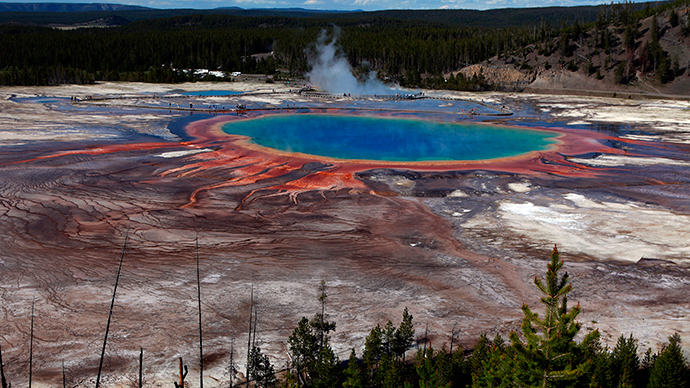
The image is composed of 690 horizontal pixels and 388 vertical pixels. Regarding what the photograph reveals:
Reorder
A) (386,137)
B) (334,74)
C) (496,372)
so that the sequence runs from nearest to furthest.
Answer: (496,372) < (386,137) < (334,74)

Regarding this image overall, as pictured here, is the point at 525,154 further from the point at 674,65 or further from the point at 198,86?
the point at 198,86

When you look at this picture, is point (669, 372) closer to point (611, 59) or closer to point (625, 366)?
point (625, 366)

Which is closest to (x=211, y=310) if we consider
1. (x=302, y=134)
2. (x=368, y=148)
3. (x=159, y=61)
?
(x=368, y=148)

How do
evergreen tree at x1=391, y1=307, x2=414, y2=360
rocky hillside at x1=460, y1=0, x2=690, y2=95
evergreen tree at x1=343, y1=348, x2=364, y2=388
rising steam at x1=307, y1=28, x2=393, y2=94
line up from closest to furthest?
evergreen tree at x1=343, y1=348, x2=364, y2=388 < evergreen tree at x1=391, y1=307, x2=414, y2=360 < rocky hillside at x1=460, y1=0, x2=690, y2=95 < rising steam at x1=307, y1=28, x2=393, y2=94

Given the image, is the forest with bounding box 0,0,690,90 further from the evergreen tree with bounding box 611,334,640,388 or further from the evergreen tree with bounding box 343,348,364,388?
the evergreen tree with bounding box 343,348,364,388

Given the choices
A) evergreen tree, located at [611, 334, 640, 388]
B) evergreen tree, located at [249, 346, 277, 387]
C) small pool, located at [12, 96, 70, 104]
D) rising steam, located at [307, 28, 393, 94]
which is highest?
rising steam, located at [307, 28, 393, 94]

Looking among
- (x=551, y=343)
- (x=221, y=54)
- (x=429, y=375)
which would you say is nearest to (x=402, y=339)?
(x=429, y=375)

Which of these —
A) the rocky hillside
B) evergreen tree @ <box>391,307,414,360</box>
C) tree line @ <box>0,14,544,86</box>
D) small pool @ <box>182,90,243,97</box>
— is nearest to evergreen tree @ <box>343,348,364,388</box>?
evergreen tree @ <box>391,307,414,360</box>
